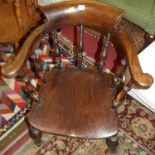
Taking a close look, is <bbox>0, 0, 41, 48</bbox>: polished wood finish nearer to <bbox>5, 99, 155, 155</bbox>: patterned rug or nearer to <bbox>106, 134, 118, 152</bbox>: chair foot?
<bbox>5, 99, 155, 155</bbox>: patterned rug

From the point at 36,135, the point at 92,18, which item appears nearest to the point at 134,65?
the point at 92,18

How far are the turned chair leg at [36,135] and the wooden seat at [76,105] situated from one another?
0.80ft

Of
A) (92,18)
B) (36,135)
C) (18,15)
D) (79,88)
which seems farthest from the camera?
(18,15)

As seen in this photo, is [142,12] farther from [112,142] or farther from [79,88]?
[112,142]

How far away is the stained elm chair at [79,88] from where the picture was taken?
1349mm

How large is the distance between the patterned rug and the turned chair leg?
0.07 meters

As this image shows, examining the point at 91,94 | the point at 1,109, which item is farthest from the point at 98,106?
the point at 1,109

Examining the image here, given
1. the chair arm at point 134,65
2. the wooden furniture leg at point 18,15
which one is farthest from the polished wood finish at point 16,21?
the chair arm at point 134,65

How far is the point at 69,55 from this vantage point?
2373 millimetres

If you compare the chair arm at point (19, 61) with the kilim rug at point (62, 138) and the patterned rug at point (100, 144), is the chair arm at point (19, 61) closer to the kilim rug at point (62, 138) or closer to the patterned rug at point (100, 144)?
the kilim rug at point (62, 138)

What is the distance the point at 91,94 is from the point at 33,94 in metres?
0.33

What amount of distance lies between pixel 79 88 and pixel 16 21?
2.40ft

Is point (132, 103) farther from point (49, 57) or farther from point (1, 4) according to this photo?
point (1, 4)

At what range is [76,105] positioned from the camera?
151cm
